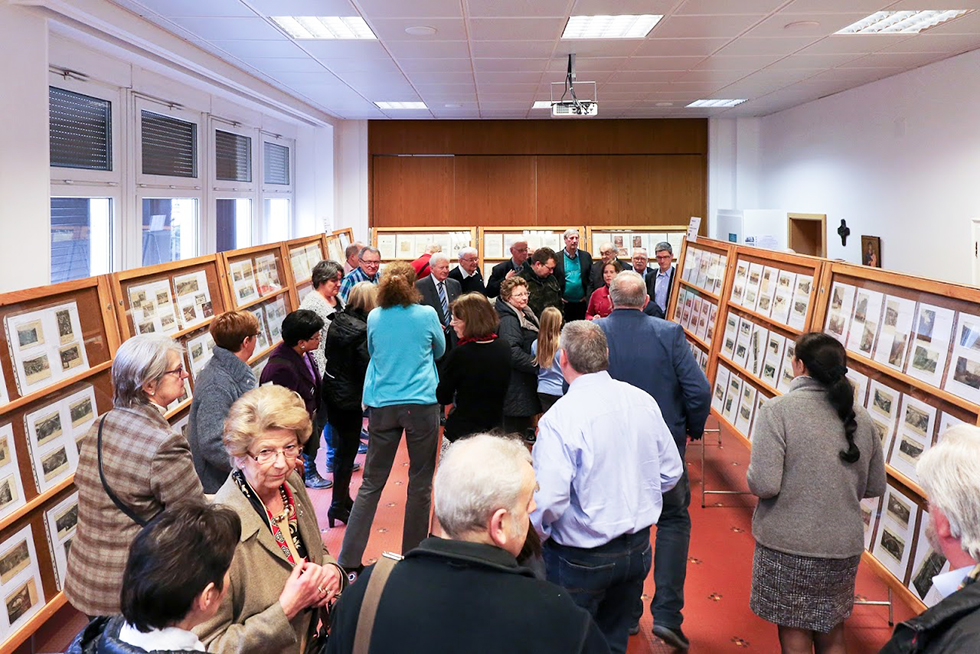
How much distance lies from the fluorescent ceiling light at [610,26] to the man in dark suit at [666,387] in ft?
8.79

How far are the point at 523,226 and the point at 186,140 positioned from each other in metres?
6.23

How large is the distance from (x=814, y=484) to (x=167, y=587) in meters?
2.31

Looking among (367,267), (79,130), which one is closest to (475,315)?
(367,267)

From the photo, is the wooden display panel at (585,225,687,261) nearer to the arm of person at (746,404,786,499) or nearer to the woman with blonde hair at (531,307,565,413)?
the woman with blonde hair at (531,307,565,413)

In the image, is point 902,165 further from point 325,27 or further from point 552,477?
point 552,477

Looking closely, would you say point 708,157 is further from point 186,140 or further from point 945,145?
point 186,140

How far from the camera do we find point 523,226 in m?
13.1

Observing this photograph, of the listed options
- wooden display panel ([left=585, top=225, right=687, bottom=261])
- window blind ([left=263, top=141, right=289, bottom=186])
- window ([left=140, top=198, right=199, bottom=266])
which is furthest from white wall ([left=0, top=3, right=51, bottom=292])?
wooden display panel ([left=585, top=225, right=687, bottom=261])

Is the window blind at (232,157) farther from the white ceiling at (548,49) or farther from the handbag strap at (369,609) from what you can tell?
the handbag strap at (369,609)

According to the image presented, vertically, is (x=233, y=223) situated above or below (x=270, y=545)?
above

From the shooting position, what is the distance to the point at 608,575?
9.07ft

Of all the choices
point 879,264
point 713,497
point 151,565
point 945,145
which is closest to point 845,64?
point 945,145

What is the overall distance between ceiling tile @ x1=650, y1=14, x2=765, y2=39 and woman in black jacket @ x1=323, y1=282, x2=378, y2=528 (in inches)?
117

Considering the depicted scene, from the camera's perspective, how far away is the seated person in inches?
62.8
